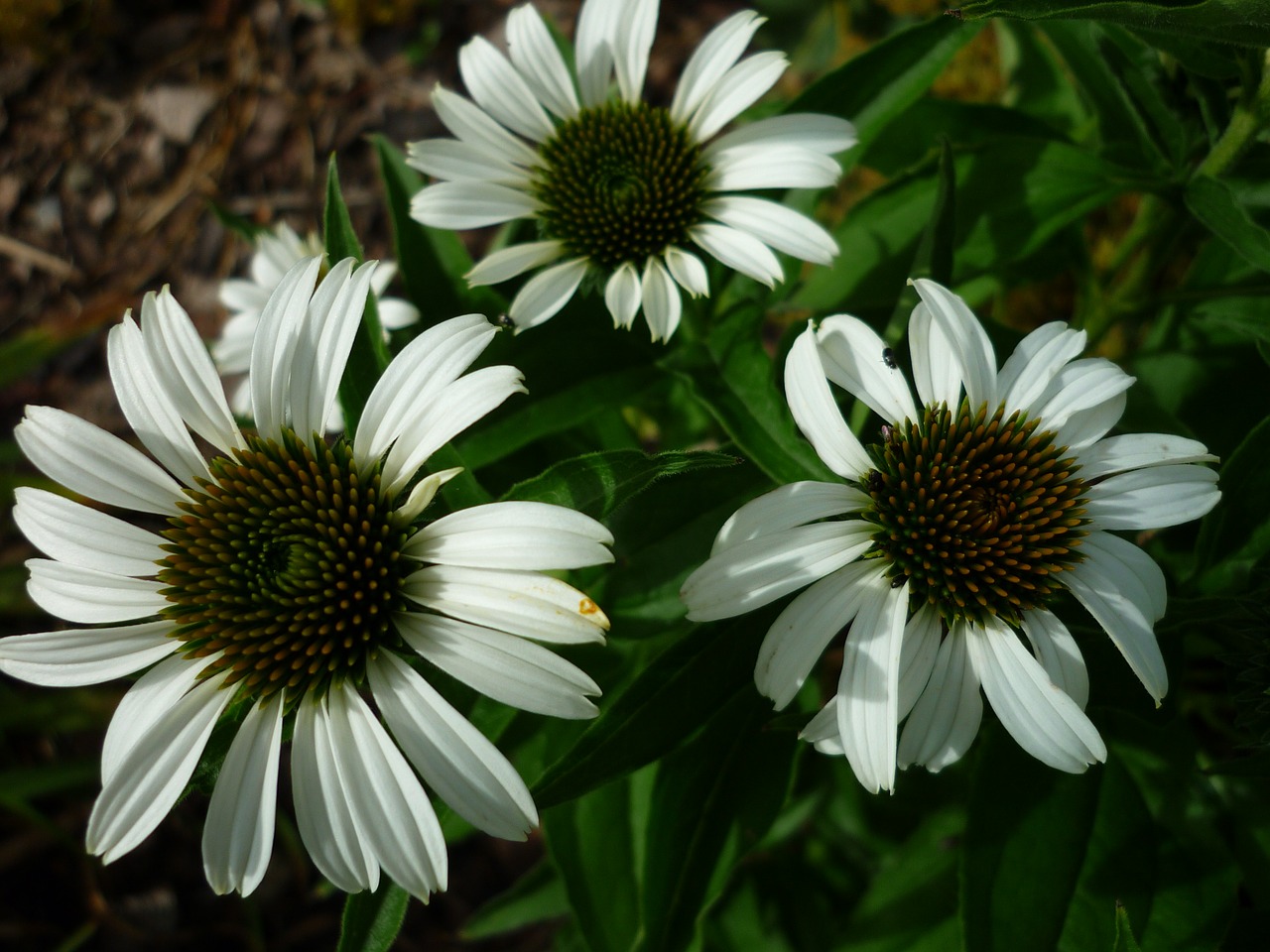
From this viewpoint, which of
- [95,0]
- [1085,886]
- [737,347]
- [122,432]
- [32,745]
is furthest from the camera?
[95,0]

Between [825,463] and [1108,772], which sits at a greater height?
[825,463]

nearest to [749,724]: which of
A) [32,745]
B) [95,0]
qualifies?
[32,745]

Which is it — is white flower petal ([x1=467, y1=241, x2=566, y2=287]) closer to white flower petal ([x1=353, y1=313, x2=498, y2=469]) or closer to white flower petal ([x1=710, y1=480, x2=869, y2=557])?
white flower petal ([x1=353, y1=313, x2=498, y2=469])

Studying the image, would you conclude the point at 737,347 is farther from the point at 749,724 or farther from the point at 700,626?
the point at 749,724

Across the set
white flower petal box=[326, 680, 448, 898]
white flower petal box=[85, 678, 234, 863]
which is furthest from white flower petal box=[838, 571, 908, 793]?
white flower petal box=[85, 678, 234, 863]

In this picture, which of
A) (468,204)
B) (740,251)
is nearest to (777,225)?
(740,251)

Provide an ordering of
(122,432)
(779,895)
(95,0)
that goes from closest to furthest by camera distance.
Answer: (779,895) → (122,432) → (95,0)

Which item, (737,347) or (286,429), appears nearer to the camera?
(286,429)

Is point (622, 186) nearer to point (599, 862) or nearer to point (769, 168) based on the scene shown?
point (769, 168)
